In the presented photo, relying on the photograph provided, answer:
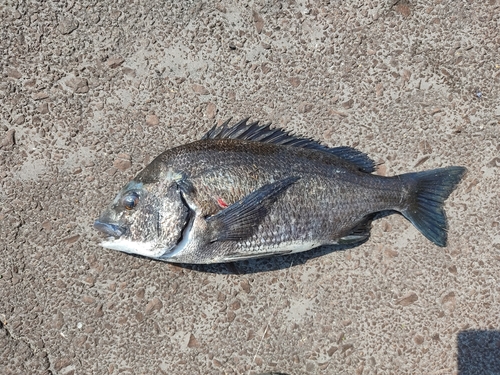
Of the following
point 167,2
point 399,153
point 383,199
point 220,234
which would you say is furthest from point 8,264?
point 399,153

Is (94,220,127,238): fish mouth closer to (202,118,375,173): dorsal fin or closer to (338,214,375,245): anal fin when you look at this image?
(202,118,375,173): dorsal fin

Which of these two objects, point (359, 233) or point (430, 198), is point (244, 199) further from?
point (430, 198)

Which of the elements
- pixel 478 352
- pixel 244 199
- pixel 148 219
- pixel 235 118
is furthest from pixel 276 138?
pixel 478 352

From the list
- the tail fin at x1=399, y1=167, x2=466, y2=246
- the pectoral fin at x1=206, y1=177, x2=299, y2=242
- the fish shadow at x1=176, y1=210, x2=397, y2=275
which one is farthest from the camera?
the fish shadow at x1=176, y1=210, x2=397, y2=275

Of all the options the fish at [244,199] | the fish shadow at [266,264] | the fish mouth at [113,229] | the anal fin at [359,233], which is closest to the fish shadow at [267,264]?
the fish shadow at [266,264]

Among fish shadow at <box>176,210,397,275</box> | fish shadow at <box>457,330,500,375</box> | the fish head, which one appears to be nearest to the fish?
the fish head

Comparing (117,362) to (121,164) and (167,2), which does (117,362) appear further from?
(167,2)
